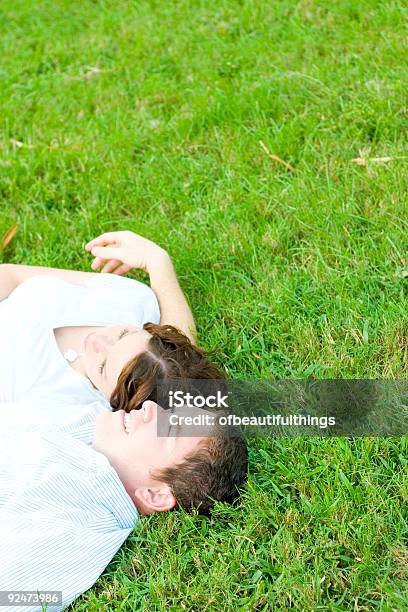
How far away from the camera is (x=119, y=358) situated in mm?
2939

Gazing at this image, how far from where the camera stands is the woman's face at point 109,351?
2.94 metres

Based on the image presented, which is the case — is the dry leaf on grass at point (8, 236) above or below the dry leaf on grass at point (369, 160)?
below

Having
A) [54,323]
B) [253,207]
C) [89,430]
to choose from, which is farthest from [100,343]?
[253,207]

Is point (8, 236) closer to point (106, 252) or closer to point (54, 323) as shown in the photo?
point (106, 252)

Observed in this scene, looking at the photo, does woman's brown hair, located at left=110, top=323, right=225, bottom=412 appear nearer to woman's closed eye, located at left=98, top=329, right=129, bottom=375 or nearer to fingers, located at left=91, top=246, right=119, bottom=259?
woman's closed eye, located at left=98, top=329, right=129, bottom=375

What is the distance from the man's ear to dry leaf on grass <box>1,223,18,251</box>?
5.72 ft

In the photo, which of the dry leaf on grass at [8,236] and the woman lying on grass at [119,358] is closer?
the woman lying on grass at [119,358]

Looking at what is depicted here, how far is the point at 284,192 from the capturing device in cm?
374

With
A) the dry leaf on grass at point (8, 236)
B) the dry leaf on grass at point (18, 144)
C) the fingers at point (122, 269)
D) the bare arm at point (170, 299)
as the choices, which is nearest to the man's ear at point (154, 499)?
the bare arm at point (170, 299)

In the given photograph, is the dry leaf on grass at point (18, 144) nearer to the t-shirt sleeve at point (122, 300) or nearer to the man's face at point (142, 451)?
the t-shirt sleeve at point (122, 300)

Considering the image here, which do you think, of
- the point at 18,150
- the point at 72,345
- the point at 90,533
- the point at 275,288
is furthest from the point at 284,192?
the point at 90,533

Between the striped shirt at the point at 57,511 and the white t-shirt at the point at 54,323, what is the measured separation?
0.17 metres

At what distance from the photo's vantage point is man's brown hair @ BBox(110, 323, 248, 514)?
2.60 metres

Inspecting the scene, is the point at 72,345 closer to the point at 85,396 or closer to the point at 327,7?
the point at 85,396
